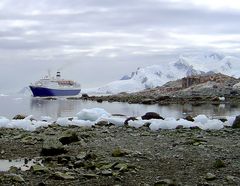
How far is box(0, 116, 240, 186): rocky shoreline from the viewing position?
6.29 meters

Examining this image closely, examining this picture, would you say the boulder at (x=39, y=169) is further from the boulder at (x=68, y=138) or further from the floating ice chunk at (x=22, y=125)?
the floating ice chunk at (x=22, y=125)

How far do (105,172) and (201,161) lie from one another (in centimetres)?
176

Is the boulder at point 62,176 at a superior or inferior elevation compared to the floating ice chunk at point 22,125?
inferior

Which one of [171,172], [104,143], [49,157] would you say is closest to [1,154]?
[49,157]

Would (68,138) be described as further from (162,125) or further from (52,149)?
(162,125)

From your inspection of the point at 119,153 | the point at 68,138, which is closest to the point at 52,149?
the point at 119,153

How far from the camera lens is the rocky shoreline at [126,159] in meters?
6.29

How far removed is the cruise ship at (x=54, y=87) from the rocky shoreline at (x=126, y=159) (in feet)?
301

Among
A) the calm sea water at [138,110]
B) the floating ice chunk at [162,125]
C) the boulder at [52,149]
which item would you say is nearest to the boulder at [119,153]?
the boulder at [52,149]

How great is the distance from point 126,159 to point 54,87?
3959 inches

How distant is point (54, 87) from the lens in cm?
10706

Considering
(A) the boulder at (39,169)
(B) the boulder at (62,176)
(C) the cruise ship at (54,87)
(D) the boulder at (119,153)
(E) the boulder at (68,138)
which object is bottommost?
(B) the boulder at (62,176)

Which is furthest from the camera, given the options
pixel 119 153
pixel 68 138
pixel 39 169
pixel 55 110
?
pixel 55 110

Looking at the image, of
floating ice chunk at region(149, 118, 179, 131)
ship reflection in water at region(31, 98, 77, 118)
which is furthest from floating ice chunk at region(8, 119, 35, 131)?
ship reflection in water at region(31, 98, 77, 118)
